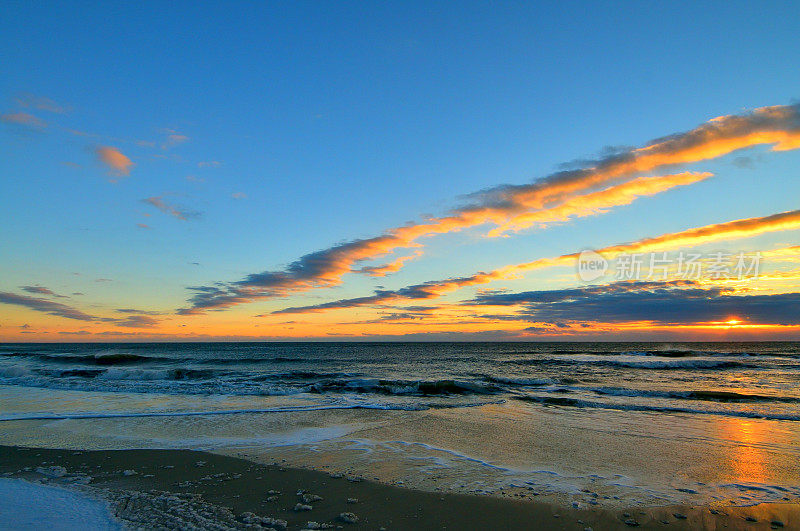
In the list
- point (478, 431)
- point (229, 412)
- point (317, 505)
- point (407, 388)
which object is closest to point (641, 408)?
point (478, 431)

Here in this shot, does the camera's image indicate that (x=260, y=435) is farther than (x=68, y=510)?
Yes

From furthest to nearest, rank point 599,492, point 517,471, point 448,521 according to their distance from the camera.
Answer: point 517,471 → point 599,492 → point 448,521

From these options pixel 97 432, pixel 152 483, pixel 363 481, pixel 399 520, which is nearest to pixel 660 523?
pixel 399 520

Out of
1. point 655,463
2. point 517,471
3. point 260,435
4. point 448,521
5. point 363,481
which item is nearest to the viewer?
point 448,521

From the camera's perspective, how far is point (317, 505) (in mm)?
6551

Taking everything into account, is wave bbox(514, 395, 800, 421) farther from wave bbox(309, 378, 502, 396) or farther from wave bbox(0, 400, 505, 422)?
wave bbox(309, 378, 502, 396)

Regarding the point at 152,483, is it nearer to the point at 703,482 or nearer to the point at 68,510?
the point at 68,510

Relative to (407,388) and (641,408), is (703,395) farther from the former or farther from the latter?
(407,388)

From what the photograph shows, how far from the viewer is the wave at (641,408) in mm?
15023

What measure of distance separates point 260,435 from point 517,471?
703 centimetres

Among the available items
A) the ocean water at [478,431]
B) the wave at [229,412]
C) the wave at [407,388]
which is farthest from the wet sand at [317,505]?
the wave at [407,388]

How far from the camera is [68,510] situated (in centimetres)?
625

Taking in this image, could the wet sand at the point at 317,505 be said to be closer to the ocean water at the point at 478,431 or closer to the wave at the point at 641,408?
the ocean water at the point at 478,431

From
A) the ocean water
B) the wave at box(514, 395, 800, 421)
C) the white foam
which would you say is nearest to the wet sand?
the white foam
